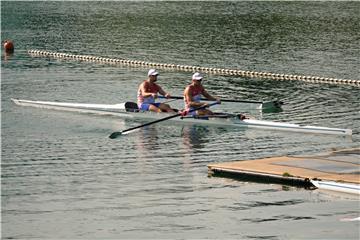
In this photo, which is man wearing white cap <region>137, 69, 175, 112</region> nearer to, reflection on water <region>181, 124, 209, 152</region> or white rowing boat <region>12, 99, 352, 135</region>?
white rowing boat <region>12, 99, 352, 135</region>

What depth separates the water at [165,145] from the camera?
77.6 feet

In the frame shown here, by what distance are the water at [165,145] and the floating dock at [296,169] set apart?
0.43m

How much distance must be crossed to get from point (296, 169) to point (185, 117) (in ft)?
31.6

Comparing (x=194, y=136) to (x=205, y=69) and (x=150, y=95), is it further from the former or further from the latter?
(x=205, y=69)

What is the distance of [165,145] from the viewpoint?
32688 millimetres

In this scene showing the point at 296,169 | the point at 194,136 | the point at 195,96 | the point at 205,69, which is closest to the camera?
the point at 296,169

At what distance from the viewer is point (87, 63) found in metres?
56.9

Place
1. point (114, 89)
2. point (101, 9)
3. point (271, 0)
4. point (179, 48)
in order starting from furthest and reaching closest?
point (271, 0) < point (101, 9) < point (179, 48) < point (114, 89)

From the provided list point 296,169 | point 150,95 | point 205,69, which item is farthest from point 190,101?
point 205,69

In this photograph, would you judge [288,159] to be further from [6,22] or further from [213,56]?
[6,22]

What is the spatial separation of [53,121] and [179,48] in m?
25.2

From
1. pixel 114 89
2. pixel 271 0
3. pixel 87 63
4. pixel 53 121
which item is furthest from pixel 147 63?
pixel 271 0

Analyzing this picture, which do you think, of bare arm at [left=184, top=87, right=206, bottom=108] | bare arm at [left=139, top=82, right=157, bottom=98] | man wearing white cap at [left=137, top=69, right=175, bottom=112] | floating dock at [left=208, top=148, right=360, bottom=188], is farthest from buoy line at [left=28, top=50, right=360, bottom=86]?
floating dock at [left=208, top=148, right=360, bottom=188]

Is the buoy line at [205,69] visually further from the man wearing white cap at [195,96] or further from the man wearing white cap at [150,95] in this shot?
the man wearing white cap at [195,96]
